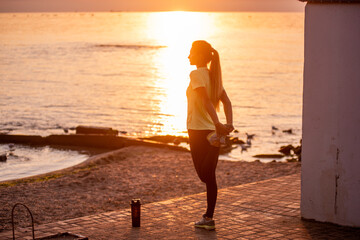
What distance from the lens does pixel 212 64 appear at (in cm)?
678

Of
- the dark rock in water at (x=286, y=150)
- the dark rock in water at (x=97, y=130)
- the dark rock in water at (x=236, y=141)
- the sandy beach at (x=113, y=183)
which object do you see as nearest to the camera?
the sandy beach at (x=113, y=183)

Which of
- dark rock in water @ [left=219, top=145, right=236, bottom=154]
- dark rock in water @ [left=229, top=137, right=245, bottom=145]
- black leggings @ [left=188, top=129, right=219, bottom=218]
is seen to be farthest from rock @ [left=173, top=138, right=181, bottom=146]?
black leggings @ [left=188, top=129, right=219, bottom=218]

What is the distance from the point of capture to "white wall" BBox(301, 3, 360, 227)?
685cm

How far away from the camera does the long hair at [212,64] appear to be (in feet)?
22.2

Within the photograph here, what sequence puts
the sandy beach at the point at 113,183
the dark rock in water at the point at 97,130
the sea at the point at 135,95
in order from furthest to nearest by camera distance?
the sea at the point at 135,95, the dark rock in water at the point at 97,130, the sandy beach at the point at 113,183

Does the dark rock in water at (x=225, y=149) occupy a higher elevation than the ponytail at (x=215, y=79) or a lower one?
lower

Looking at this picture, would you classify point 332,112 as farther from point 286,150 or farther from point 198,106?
point 286,150

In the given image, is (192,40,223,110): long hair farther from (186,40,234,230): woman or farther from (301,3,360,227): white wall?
(301,3,360,227): white wall

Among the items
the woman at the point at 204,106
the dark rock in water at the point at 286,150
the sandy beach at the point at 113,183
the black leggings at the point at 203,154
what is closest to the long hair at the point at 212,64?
the woman at the point at 204,106

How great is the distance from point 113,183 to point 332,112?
5.82 m

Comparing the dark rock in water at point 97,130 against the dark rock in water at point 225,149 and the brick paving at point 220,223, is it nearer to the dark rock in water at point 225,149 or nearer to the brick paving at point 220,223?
the dark rock in water at point 225,149

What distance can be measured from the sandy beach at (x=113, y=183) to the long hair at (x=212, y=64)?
3.60 meters

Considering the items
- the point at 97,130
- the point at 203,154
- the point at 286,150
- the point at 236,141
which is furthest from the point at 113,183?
the point at 236,141

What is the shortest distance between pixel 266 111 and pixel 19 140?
45.6 ft
